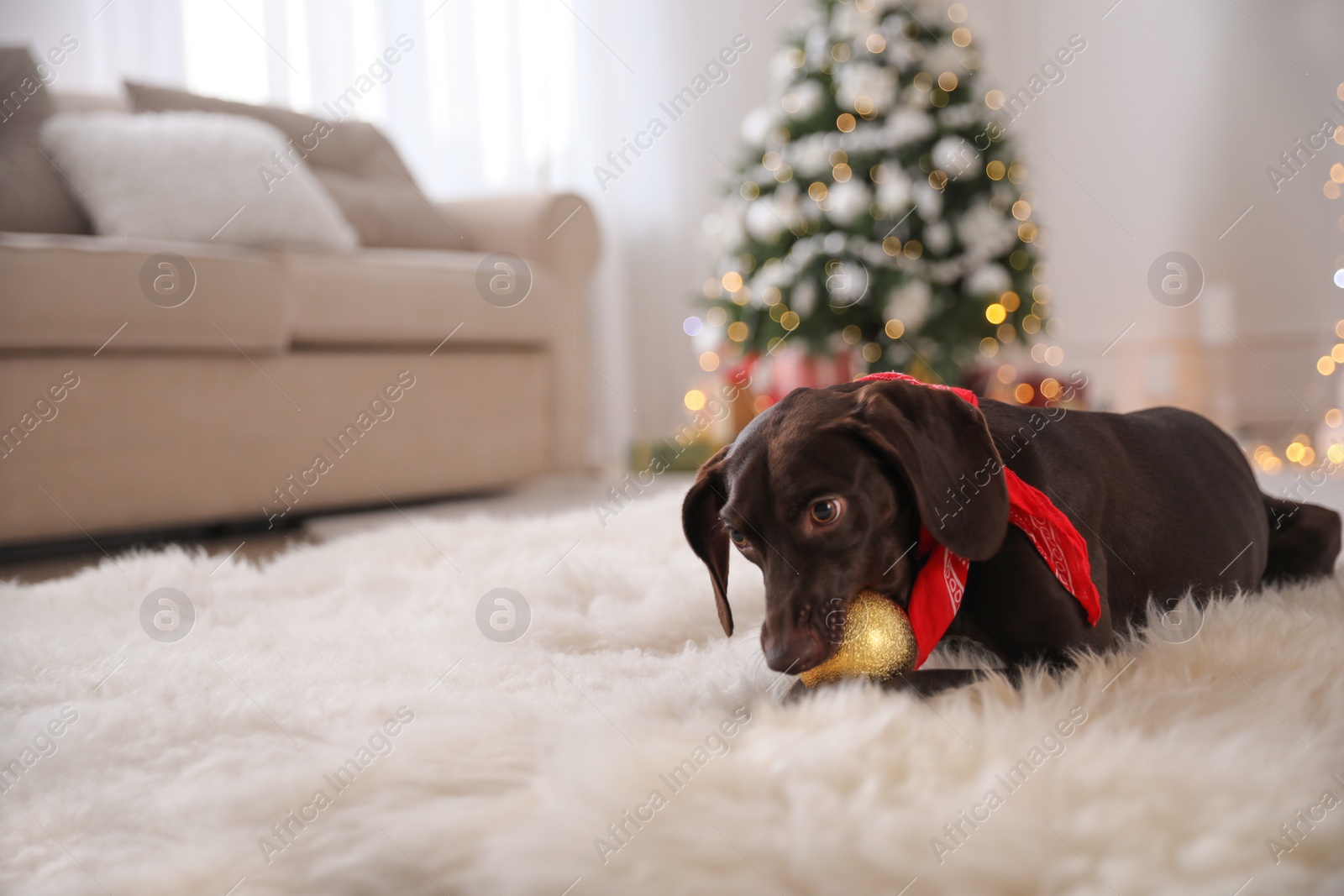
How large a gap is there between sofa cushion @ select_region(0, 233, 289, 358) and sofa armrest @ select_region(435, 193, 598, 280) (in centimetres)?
106

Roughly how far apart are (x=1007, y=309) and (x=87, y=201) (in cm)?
309

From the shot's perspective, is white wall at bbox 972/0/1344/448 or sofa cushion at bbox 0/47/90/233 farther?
white wall at bbox 972/0/1344/448

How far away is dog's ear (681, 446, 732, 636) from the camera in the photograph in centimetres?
115

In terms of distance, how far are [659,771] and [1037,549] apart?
0.45 meters

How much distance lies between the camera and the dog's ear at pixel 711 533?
1.15 m

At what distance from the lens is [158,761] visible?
103 centimetres

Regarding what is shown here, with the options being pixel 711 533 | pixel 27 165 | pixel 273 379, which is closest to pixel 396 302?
A: pixel 273 379

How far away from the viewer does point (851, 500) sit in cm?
98

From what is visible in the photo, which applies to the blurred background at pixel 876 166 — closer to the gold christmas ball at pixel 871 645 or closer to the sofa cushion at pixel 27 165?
the sofa cushion at pixel 27 165

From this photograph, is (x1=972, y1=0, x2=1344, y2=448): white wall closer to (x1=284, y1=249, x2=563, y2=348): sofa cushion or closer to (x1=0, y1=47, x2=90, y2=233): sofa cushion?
(x1=284, y1=249, x2=563, y2=348): sofa cushion

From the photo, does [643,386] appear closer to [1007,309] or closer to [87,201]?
[1007,309]

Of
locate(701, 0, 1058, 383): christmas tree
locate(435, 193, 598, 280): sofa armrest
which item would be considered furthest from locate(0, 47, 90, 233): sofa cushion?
locate(701, 0, 1058, 383): christmas tree

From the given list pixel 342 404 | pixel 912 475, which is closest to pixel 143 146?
pixel 342 404

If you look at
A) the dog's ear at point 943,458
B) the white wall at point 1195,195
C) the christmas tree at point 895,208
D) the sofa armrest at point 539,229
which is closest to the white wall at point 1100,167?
the white wall at point 1195,195
